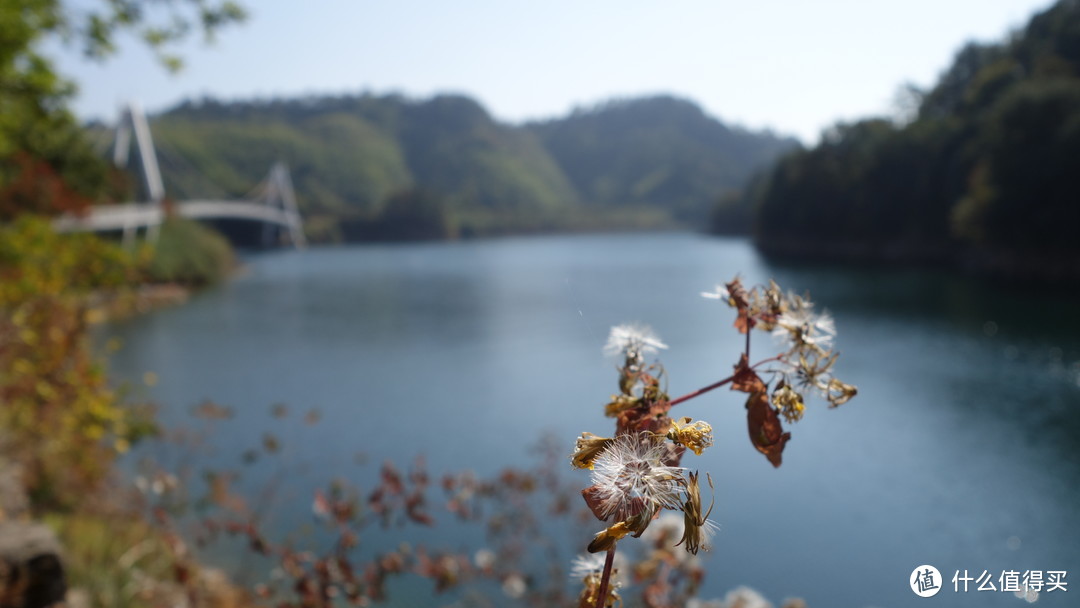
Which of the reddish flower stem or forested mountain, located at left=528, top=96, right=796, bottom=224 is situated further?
forested mountain, located at left=528, top=96, right=796, bottom=224

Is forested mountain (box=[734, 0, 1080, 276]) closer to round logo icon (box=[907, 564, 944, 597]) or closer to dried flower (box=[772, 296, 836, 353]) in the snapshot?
round logo icon (box=[907, 564, 944, 597])

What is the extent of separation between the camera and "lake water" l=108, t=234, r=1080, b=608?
378 cm

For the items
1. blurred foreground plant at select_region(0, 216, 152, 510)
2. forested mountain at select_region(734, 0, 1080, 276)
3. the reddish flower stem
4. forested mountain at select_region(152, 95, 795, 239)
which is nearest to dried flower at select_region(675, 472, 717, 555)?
the reddish flower stem

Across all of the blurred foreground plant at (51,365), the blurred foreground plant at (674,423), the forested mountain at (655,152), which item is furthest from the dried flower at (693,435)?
Result: the forested mountain at (655,152)

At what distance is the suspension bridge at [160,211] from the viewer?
873 inches

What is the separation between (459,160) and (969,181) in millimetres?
68520

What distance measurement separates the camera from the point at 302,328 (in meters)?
14.5

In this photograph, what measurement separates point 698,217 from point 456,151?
3839 cm

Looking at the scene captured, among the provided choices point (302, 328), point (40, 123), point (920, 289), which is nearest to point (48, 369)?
point (40, 123)

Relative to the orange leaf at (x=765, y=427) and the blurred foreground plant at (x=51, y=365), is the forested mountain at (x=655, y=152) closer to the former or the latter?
the blurred foreground plant at (x=51, y=365)

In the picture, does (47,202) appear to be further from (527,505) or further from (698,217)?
(698,217)

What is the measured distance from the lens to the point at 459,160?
81.9m

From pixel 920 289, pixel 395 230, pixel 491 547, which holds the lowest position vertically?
pixel 491 547

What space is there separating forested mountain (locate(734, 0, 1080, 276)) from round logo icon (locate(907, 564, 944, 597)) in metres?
16.3
